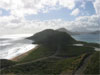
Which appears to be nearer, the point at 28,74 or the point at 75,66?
the point at 28,74

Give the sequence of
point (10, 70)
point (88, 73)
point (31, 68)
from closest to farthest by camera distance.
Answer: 1. point (88, 73)
2. point (10, 70)
3. point (31, 68)

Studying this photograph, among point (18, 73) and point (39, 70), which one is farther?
point (39, 70)

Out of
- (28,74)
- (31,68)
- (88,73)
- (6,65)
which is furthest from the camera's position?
(6,65)

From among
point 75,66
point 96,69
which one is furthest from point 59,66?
point 96,69

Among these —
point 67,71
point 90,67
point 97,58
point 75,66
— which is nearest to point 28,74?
point 67,71

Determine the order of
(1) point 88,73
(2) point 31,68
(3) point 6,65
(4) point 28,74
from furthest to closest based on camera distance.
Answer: (3) point 6,65 < (2) point 31,68 < (4) point 28,74 < (1) point 88,73

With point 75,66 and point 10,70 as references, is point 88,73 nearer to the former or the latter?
point 75,66

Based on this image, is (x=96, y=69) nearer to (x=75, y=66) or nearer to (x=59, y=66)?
(x=75, y=66)

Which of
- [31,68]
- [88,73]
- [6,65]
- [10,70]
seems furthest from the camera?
[6,65]
